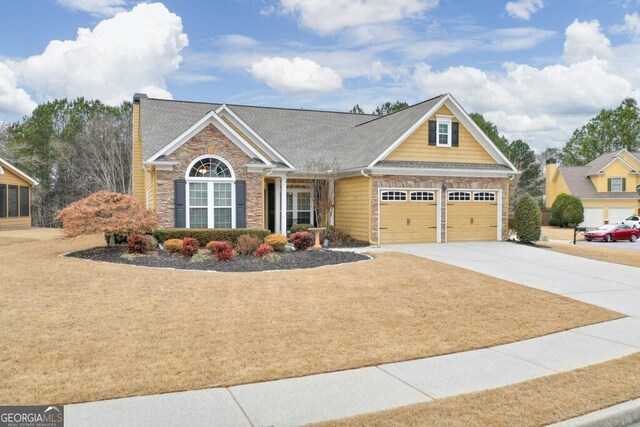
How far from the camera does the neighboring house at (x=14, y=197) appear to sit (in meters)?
28.5

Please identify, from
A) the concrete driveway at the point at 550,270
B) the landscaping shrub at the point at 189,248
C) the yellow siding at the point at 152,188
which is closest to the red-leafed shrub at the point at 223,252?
the landscaping shrub at the point at 189,248

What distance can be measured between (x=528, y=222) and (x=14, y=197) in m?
28.8

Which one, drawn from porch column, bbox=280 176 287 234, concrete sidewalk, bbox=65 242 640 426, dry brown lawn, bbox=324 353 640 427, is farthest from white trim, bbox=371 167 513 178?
dry brown lawn, bbox=324 353 640 427

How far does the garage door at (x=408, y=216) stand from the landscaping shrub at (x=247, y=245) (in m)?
6.64

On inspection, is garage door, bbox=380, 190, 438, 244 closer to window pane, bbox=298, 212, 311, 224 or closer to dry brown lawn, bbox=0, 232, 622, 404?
window pane, bbox=298, 212, 311, 224

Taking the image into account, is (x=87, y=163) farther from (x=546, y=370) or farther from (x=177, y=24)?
(x=546, y=370)

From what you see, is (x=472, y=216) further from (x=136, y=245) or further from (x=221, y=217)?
(x=136, y=245)

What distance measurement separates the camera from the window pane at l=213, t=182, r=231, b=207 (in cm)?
1791

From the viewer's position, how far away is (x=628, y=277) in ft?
45.8

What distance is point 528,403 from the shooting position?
5270 mm

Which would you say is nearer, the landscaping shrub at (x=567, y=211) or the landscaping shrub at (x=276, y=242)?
the landscaping shrub at (x=276, y=242)

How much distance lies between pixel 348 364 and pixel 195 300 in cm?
397

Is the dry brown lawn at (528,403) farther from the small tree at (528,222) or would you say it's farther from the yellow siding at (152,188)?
the small tree at (528,222)

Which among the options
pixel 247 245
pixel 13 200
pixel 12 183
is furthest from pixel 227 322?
pixel 13 200
